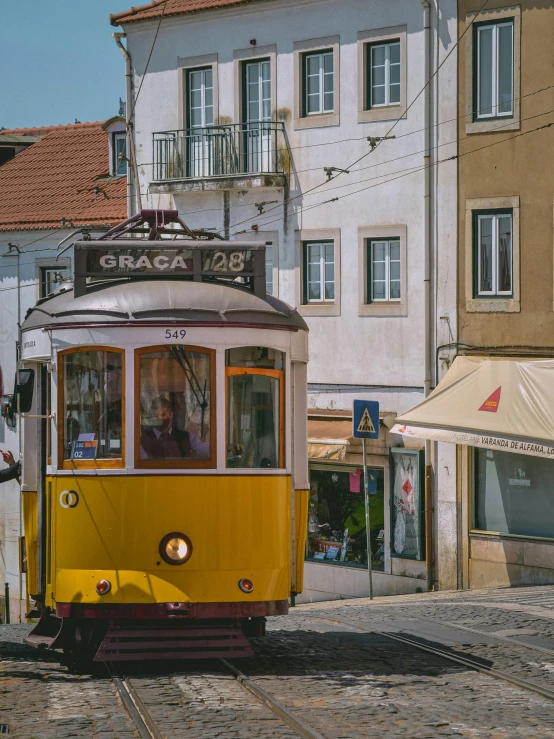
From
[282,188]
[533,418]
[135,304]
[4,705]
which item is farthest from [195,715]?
[282,188]

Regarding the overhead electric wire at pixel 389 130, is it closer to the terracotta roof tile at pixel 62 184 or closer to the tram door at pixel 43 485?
the terracotta roof tile at pixel 62 184

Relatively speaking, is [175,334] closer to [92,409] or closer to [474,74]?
[92,409]

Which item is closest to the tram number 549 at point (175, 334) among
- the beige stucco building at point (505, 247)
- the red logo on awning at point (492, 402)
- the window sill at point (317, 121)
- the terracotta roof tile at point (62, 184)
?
the red logo on awning at point (492, 402)

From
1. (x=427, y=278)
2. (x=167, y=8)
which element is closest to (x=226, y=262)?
(x=427, y=278)

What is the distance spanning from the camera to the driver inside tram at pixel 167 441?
36.1 ft

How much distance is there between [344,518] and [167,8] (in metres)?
10.8

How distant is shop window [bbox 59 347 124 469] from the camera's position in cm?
1105

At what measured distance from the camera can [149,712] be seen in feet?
31.0

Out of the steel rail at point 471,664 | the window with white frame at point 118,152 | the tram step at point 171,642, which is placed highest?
the window with white frame at point 118,152

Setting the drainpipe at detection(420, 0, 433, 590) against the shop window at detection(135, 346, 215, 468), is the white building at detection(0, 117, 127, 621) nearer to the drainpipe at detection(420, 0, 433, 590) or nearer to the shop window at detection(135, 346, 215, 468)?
the drainpipe at detection(420, 0, 433, 590)

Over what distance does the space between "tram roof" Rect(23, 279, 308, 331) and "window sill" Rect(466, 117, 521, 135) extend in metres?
12.4

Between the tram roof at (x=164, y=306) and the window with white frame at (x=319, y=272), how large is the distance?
14634 mm

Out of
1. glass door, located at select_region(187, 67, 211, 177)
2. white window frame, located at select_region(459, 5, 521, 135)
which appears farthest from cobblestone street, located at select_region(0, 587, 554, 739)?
glass door, located at select_region(187, 67, 211, 177)

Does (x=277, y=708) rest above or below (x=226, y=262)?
below
